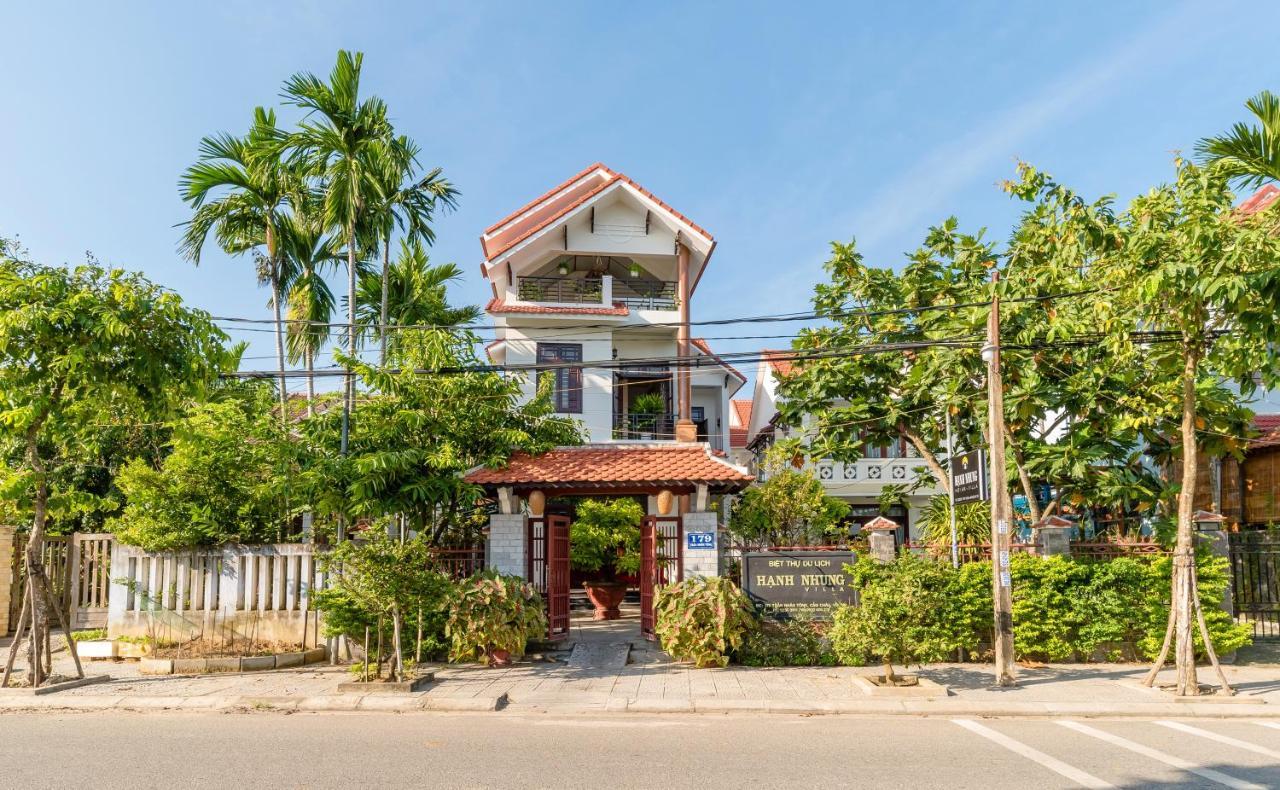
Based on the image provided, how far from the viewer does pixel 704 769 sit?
7.30 meters

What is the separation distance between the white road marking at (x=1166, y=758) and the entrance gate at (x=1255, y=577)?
6579 millimetres

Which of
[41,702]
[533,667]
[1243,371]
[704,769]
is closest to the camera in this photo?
[704,769]

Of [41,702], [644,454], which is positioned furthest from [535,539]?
[41,702]

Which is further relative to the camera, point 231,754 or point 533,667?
point 533,667

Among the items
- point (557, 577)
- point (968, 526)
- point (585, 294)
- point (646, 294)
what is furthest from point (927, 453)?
point (585, 294)

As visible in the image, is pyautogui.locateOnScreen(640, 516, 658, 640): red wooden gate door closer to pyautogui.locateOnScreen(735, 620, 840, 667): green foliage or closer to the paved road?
Result: pyautogui.locateOnScreen(735, 620, 840, 667): green foliage

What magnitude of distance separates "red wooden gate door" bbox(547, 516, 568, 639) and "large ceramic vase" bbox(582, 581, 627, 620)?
4540mm

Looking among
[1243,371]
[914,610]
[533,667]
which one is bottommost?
[533,667]

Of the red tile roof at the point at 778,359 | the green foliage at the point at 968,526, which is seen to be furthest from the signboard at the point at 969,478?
the red tile roof at the point at 778,359

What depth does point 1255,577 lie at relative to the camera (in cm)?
1639

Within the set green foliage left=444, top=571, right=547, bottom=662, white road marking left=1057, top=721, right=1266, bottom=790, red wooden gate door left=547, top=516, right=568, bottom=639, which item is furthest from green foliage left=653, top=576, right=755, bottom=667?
white road marking left=1057, top=721, right=1266, bottom=790

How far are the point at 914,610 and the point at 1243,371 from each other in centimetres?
558

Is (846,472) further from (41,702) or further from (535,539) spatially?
(41,702)

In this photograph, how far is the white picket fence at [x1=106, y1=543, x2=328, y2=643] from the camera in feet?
45.1
